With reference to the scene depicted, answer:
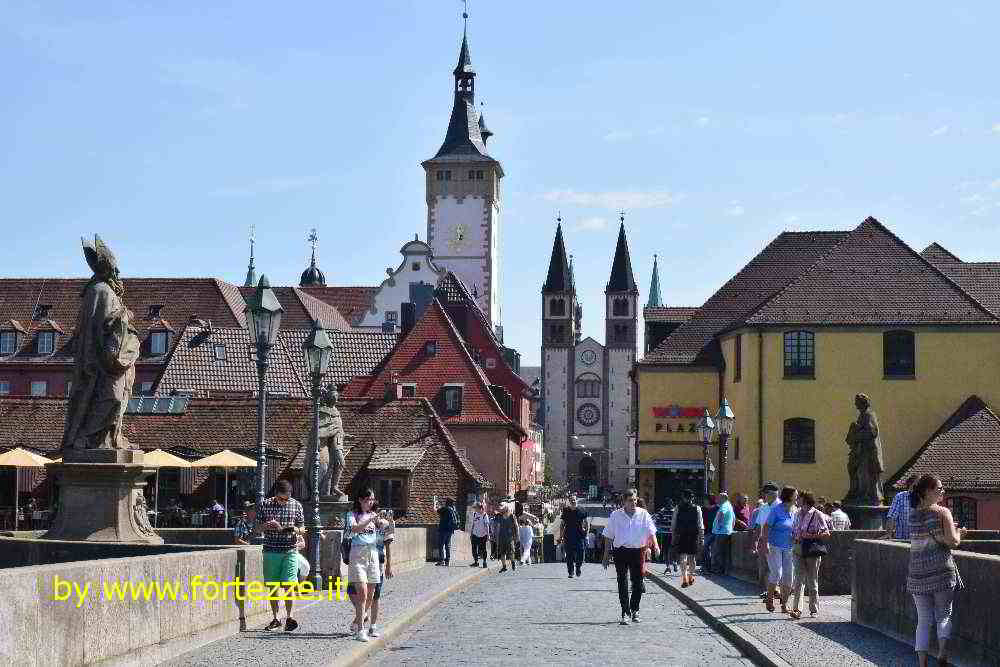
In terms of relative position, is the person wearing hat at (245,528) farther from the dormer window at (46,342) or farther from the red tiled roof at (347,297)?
the red tiled roof at (347,297)

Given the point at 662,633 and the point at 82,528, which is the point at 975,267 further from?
the point at 82,528

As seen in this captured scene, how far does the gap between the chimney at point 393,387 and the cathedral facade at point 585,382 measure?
94.8 m

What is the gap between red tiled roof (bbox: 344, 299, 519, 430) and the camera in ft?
216

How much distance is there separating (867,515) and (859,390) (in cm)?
2206

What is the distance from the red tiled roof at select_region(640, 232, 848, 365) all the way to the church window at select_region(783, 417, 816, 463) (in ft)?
25.5

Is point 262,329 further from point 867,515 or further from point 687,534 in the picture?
point 867,515

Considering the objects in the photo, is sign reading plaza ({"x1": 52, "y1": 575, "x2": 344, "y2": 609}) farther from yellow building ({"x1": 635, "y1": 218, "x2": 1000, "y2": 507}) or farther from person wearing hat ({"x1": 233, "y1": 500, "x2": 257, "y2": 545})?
yellow building ({"x1": 635, "y1": 218, "x2": 1000, "y2": 507})

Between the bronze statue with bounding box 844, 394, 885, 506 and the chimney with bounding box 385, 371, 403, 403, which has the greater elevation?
the chimney with bounding box 385, 371, 403, 403

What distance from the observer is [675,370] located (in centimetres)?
6059

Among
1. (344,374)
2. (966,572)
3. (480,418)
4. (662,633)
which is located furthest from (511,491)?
(966,572)

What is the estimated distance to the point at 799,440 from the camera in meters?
52.4

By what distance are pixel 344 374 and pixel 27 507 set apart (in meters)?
29.9

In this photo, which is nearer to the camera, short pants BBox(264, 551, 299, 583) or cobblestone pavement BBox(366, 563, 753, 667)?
cobblestone pavement BBox(366, 563, 753, 667)

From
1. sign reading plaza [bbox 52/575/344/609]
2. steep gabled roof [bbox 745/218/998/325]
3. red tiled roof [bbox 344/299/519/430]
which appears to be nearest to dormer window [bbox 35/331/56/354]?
red tiled roof [bbox 344/299/519/430]
